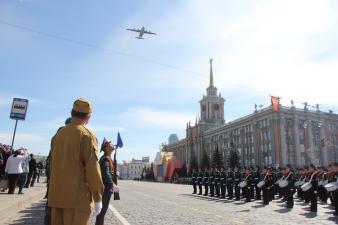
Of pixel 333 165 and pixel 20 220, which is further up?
pixel 333 165

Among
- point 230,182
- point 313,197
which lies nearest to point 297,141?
point 230,182

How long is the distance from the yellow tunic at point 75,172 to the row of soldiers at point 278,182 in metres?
11.9

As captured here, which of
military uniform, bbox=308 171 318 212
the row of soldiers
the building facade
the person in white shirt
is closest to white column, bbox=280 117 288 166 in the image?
the building facade

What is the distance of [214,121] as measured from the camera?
13988 cm

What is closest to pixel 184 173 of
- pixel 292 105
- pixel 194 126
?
pixel 292 105

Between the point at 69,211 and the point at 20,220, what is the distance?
7.42 metres

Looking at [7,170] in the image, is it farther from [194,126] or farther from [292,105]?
[194,126]

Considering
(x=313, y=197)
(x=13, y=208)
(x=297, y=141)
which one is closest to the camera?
(x=13, y=208)

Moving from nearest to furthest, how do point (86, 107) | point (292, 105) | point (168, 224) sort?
point (86, 107) < point (168, 224) < point (292, 105)

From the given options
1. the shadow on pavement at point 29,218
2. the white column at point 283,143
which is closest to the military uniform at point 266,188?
the shadow on pavement at point 29,218

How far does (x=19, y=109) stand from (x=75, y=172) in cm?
1156

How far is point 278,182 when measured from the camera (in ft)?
62.8

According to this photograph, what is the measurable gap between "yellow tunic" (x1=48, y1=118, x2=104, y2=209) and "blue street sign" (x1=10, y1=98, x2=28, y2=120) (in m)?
11.2

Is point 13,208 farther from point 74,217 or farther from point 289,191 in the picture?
point 289,191
